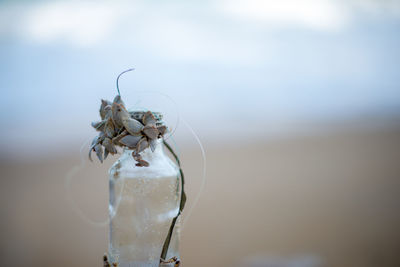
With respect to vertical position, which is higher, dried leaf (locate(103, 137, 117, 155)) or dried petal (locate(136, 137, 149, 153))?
dried leaf (locate(103, 137, 117, 155))

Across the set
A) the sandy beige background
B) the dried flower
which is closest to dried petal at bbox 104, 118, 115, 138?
the dried flower

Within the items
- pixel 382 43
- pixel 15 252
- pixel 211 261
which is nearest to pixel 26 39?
pixel 15 252

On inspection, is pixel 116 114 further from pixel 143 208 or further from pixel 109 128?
pixel 143 208

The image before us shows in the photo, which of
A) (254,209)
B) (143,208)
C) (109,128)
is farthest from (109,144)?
(254,209)

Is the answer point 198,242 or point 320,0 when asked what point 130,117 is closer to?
point 198,242

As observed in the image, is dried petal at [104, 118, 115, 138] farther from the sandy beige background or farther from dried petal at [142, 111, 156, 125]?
the sandy beige background

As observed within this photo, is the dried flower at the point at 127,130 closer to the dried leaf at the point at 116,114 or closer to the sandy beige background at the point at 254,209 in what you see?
the dried leaf at the point at 116,114
